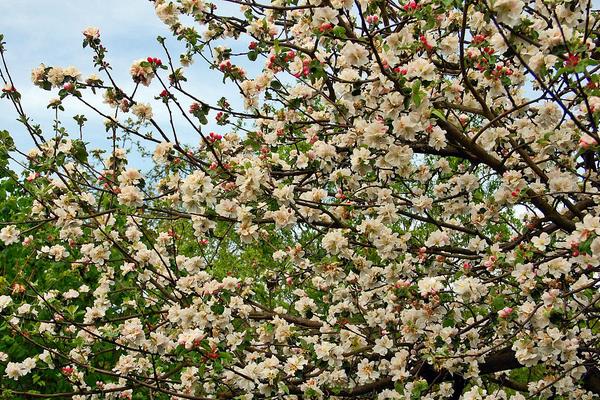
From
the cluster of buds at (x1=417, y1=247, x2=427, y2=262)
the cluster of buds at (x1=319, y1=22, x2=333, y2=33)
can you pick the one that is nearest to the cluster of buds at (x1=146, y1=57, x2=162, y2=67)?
the cluster of buds at (x1=319, y1=22, x2=333, y2=33)

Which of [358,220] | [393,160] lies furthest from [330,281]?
[358,220]

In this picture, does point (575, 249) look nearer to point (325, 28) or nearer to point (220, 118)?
point (325, 28)

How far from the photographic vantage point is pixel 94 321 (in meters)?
4.88

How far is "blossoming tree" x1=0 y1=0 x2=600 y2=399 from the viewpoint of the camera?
3.79 meters

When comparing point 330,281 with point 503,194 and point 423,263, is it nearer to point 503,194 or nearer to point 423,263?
point 423,263

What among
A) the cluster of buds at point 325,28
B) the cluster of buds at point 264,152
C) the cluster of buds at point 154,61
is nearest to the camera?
the cluster of buds at point 325,28

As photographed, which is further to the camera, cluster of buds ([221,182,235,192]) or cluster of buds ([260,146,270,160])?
cluster of buds ([260,146,270,160])

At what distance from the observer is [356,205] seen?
4.59 metres

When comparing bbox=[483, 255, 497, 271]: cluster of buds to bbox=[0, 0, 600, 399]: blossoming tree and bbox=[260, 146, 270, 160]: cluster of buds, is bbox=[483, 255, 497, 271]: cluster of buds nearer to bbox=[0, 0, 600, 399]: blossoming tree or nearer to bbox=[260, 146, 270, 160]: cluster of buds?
bbox=[0, 0, 600, 399]: blossoming tree

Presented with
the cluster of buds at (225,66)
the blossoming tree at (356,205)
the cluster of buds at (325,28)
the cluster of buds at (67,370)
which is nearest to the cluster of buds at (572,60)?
the blossoming tree at (356,205)

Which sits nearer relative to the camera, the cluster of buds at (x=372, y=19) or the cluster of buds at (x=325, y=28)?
the cluster of buds at (x=325, y=28)

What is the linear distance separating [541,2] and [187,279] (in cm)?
279

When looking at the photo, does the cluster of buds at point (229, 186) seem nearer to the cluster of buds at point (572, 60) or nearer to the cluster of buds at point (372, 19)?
the cluster of buds at point (372, 19)

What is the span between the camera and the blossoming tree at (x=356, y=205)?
3.79m
